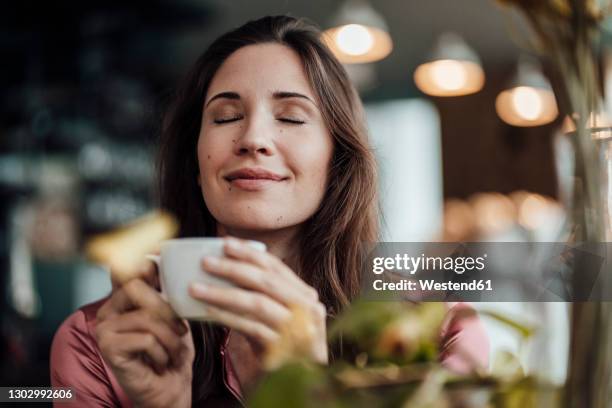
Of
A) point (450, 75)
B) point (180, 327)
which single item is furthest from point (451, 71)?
point (180, 327)

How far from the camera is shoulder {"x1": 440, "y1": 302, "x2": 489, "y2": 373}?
1.94 feet

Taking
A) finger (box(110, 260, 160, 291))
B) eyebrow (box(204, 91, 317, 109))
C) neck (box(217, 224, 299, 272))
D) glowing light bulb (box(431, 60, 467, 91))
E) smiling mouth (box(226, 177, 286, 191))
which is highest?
glowing light bulb (box(431, 60, 467, 91))

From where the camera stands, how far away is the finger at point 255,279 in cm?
50

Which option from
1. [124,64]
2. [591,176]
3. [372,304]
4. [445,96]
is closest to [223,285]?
[372,304]

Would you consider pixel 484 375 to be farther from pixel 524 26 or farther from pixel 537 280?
pixel 524 26

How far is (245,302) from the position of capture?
510 mm

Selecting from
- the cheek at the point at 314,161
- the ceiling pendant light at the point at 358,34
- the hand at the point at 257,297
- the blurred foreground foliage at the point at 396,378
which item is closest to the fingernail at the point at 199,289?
the hand at the point at 257,297

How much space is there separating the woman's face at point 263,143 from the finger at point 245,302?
161 mm

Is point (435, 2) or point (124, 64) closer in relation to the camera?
point (435, 2)

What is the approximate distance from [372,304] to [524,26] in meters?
0.48

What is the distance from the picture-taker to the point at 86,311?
2.61 ft

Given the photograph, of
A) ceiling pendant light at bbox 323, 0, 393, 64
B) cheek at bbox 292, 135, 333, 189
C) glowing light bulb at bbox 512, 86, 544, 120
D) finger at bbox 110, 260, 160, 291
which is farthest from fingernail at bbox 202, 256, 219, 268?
glowing light bulb at bbox 512, 86, 544, 120

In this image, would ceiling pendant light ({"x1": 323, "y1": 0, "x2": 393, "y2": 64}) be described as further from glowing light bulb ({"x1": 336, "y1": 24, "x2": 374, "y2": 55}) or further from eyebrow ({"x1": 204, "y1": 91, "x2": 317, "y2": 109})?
eyebrow ({"x1": 204, "y1": 91, "x2": 317, "y2": 109})

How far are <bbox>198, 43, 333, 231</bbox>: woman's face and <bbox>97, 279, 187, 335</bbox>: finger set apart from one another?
0.12 m
